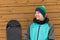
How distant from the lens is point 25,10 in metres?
5.86

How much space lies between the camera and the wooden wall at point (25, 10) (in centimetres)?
583

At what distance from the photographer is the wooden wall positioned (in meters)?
5.83

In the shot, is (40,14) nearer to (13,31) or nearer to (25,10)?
(25,10)

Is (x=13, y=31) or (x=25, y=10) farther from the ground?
(x=25, y=10)

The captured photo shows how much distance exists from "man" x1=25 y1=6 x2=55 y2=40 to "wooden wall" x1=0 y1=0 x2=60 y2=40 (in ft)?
2.27

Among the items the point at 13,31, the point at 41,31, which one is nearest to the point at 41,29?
the point at 41,31

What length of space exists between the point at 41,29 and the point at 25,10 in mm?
943

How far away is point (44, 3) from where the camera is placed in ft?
19.1

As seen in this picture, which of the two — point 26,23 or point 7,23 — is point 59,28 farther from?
point 7,23

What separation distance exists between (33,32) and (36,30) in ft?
0.28

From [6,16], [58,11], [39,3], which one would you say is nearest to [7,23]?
[6,16]

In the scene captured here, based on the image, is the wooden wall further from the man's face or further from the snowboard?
the man's face

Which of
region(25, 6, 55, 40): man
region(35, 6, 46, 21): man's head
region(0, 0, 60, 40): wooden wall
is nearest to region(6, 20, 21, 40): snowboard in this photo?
region(0, 0, 60, 40): wooden wall

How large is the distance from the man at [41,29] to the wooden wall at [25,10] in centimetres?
69
